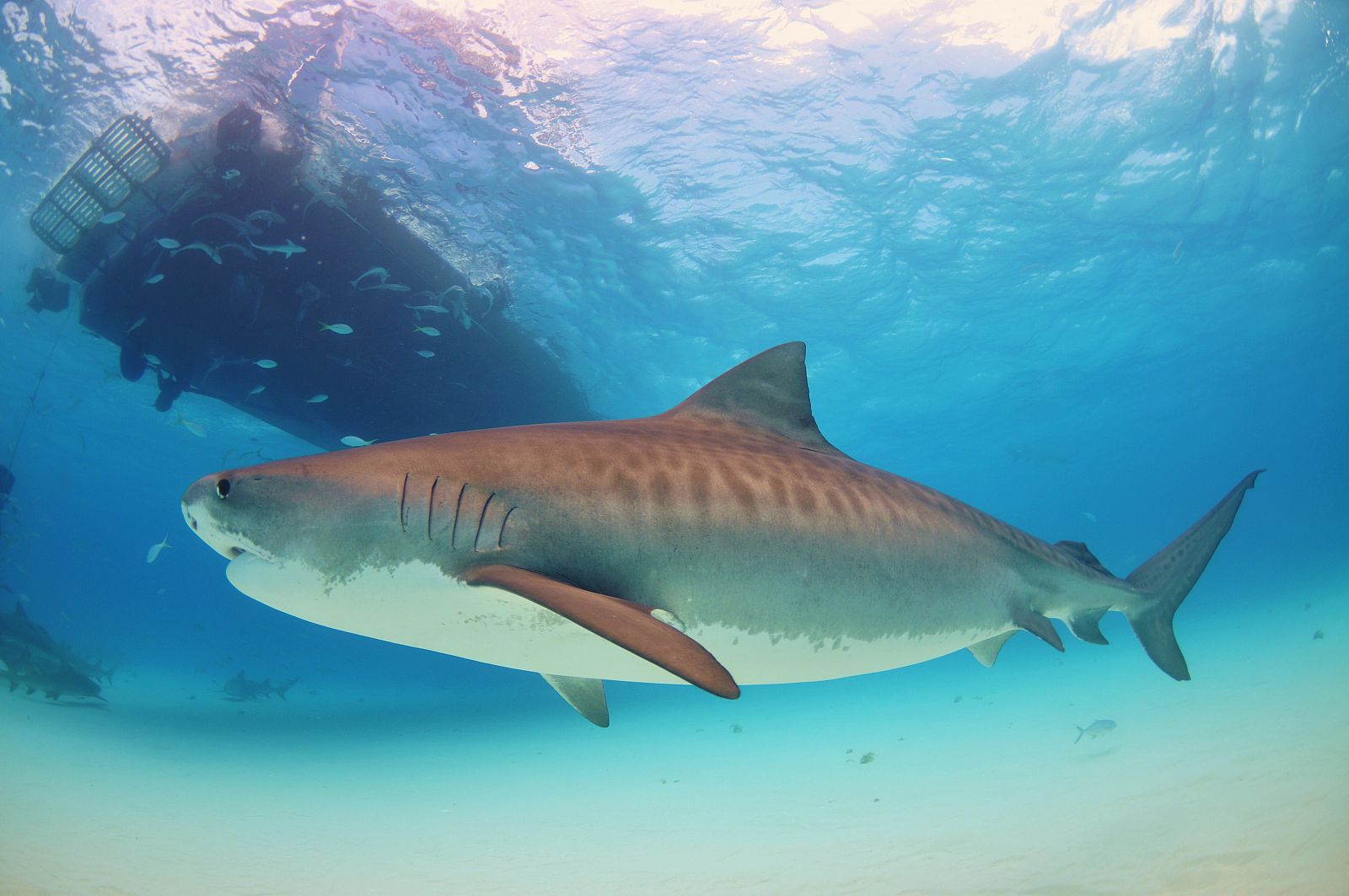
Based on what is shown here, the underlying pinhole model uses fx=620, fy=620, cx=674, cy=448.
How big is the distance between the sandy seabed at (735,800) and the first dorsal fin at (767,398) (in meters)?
3.80

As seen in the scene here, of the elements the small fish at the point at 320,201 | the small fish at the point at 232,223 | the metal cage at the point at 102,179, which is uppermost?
the metal cage at the point at 102,179

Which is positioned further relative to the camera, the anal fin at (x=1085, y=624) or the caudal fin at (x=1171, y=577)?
the caudal fin at (x=1171, y=577)

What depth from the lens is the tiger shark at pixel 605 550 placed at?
6.79ft

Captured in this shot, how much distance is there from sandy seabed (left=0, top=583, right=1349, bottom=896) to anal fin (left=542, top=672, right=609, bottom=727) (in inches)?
124

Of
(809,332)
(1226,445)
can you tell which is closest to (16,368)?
(809,332)

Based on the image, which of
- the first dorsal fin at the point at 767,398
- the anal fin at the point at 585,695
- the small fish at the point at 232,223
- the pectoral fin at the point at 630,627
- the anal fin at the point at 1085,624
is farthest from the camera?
the small fish at the point at 232,223

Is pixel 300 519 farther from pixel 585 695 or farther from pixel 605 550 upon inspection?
pixel 585 695

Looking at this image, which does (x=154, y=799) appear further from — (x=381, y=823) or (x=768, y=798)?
(x=768, y=798)

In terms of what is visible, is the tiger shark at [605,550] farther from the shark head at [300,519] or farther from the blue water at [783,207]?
the blue water at [783,207]

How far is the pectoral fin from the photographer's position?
1519 mm

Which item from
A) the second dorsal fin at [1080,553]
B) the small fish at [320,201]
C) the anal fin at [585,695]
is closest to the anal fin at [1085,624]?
the second dorsal fin at [1080,553]

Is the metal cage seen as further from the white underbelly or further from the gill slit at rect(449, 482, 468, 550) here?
the gill slit at rect(449, 482, 468, 550)

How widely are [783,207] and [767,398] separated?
14.7 m

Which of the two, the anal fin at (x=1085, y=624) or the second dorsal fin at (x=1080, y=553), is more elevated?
the second dorsal fin at (x=1080, y=553)
